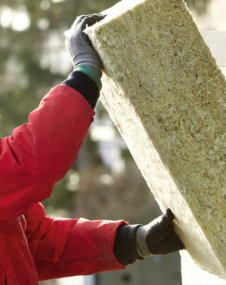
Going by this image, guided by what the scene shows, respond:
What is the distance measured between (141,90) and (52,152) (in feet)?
1.10

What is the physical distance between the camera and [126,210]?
32.1 ft

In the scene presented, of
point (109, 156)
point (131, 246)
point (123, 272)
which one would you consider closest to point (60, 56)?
point (109, 156)

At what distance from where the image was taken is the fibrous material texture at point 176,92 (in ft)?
5.24

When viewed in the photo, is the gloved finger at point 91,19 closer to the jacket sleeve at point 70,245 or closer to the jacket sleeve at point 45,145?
the jacket sleeve at point 45,145

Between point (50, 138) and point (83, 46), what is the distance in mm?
319

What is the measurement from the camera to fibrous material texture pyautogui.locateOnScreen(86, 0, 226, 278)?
1.60m

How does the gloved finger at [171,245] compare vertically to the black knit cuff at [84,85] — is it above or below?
below

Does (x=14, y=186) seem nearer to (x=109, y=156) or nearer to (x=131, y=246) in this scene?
(x=131, y=246)

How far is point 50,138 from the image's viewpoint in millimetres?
1666

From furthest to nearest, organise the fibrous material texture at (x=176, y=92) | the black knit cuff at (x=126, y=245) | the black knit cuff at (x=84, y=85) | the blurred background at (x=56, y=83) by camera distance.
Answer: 1. the blurred background at (x=56, y=83)
2. the black knit cuff at (x=126, y=245)
3. the black knit cuff at (x=84, y=85)
4. the fibrous material texture at (x=176, y=92)

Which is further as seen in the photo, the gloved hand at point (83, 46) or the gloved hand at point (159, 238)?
the gloved hand at point (159, 238)

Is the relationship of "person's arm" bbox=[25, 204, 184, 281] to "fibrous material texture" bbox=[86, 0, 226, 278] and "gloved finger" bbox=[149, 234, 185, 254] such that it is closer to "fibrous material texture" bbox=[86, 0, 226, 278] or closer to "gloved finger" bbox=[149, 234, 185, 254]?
"gloved finger" bbox=[149, 234, 185, 254]

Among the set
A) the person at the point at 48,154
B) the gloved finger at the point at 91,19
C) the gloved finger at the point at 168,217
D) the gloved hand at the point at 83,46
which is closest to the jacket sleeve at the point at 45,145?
the person at the point at 48,154

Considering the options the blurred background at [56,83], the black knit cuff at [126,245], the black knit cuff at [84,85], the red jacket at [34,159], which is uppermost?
the blurred background at [56,83]
